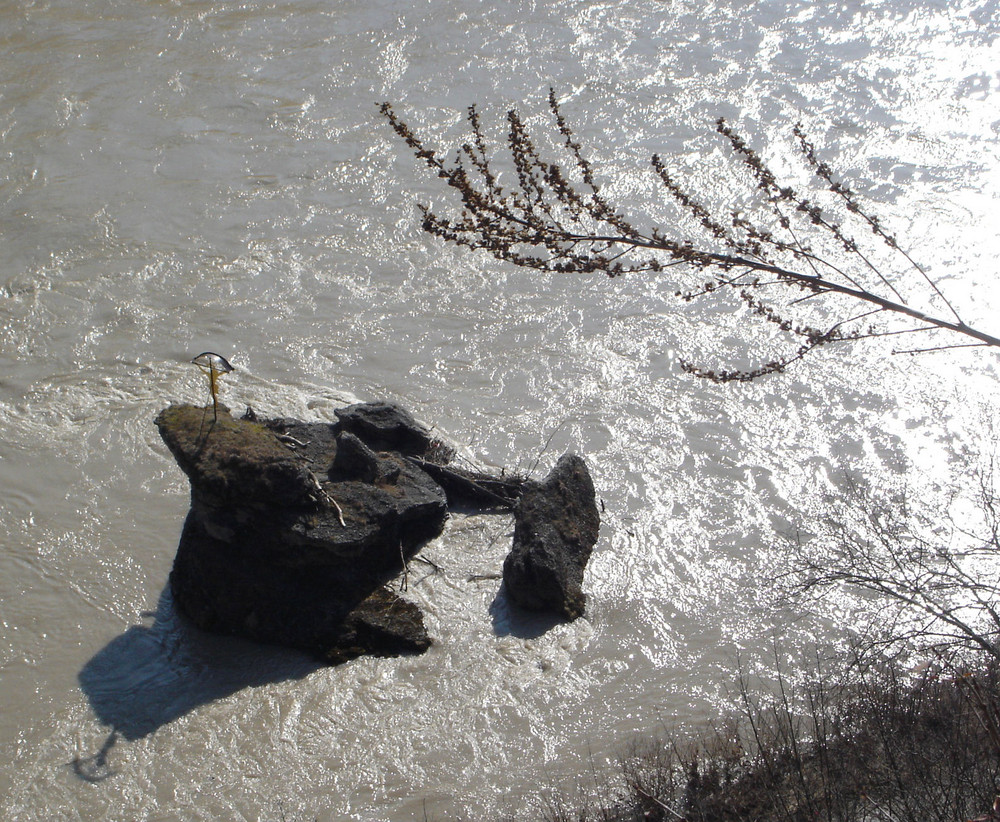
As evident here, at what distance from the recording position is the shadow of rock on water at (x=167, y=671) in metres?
6.13


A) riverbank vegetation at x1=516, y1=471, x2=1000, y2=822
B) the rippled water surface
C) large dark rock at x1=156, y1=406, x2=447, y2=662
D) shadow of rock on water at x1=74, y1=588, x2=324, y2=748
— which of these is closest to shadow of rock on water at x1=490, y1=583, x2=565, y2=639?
the rippled water surface

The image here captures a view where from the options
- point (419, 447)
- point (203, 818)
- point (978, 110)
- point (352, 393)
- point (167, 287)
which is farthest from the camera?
point (978, 110)

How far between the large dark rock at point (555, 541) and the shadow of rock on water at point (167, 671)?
141 centimetres

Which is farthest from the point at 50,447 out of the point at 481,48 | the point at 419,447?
the point at 481,48

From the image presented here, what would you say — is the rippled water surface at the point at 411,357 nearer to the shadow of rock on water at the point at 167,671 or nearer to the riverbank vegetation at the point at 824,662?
the shadow of rock on water at the point at 167,671

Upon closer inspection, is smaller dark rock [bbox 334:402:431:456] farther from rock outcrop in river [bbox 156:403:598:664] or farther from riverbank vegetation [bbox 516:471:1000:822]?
riverbank vegetation [bbox 516:471:1000:822]

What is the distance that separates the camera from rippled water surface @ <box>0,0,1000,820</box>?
615 cm

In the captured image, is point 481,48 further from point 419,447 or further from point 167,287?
point 419,447

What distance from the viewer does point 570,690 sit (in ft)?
A: 21.4

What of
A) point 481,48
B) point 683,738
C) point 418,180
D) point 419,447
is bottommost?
point 683,738

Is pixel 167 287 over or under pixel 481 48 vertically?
under

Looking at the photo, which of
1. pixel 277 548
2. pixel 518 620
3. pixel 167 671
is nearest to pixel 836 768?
pixel 518 620

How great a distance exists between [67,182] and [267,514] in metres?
8.41

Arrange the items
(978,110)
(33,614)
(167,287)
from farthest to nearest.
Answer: (978,110), (167,287), (33,614)
